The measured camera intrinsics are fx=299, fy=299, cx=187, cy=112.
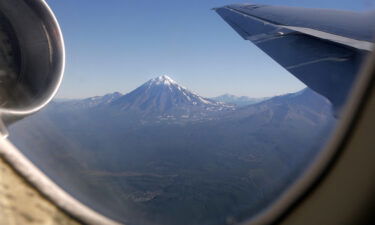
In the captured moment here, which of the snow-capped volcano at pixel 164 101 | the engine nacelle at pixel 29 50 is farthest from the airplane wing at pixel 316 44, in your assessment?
the snow-capped volcano at pixel 164 101

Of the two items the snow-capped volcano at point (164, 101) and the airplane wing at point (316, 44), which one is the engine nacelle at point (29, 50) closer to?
the airplane wing at point (316, 44)

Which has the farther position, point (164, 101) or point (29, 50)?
point (164, 101)

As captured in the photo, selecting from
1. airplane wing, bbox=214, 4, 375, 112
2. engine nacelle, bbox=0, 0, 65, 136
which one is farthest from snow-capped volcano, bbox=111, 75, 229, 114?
engine nacelle, bbox=0, 0, 65, 136

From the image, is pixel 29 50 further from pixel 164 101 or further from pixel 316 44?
pixel 164 101

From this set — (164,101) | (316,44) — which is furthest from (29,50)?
(164,101)

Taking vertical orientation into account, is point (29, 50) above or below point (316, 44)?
below

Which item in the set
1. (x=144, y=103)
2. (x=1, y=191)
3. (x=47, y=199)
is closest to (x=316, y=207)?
(x=47, y=199)

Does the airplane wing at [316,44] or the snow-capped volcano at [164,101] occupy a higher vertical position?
the airplane wing at [316,44]
